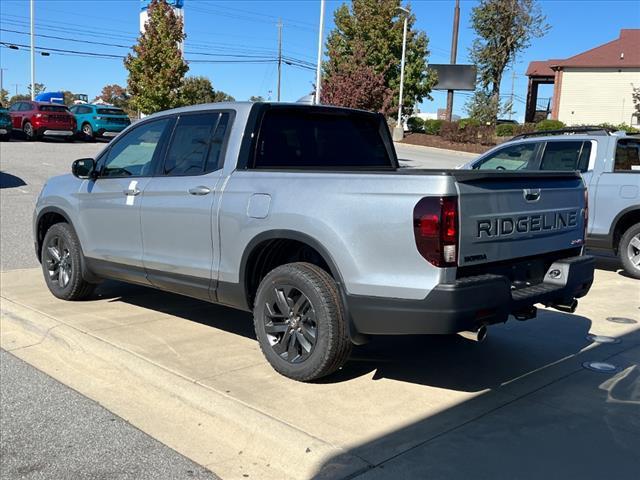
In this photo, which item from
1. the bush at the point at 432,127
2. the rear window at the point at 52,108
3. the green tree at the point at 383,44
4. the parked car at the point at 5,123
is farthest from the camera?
the bush at the point at 432,127

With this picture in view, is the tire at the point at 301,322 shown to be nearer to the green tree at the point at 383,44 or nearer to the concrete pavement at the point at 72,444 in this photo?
the concrete pavement at the point at 72,444

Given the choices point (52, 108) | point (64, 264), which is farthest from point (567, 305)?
point (52, 108)

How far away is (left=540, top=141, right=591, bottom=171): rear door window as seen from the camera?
888cm

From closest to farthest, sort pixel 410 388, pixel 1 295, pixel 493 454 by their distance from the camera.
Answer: pixel 493 454 < pixel 410 388 < pixel 1 295

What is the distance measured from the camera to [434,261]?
11.9 feet

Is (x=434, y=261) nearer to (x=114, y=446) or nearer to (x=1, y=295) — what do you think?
(x=114, y=446)

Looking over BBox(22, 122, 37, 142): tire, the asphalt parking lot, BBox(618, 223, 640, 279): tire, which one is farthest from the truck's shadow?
BBox(22, 122, 37, 142): tire

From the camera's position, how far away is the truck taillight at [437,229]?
358 centimetres

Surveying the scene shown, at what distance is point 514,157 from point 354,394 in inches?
248

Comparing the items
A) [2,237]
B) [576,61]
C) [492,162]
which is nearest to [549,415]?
[492,162]

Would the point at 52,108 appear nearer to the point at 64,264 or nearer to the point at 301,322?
the point at 64,264

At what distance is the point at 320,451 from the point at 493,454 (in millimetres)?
920

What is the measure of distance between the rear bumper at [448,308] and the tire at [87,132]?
27433mm

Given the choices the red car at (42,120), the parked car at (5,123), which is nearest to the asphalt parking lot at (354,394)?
the parked car at (5,123)
